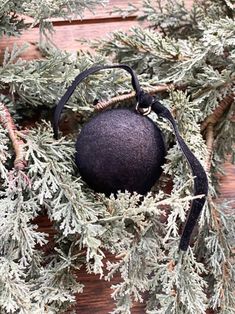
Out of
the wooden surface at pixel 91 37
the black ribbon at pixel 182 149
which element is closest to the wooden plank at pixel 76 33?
the wooden surface at pixel 91 37

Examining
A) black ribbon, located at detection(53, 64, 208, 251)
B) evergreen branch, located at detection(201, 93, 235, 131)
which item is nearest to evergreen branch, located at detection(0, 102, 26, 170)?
black ribbon, located at detection(53, 64, 208, 251)

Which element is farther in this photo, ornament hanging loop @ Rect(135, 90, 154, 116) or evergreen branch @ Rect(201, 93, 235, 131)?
evergreen branch @ Rect(201, 93, 235, 131)

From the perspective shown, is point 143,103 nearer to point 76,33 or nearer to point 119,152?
point 119,152

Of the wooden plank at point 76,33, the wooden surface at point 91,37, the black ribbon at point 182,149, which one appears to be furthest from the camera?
the wooden plank at point 76,33

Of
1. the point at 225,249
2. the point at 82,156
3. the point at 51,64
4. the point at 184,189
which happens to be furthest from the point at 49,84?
the point at 225,249

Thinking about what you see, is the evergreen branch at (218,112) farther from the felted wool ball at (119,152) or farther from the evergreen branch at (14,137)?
the evergreen branch at (14,137)

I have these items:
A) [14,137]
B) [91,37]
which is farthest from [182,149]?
[91,37]

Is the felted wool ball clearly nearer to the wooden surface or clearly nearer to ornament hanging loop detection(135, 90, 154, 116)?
Result: ornament hanging loop detection(135, 90, 154, 116)
